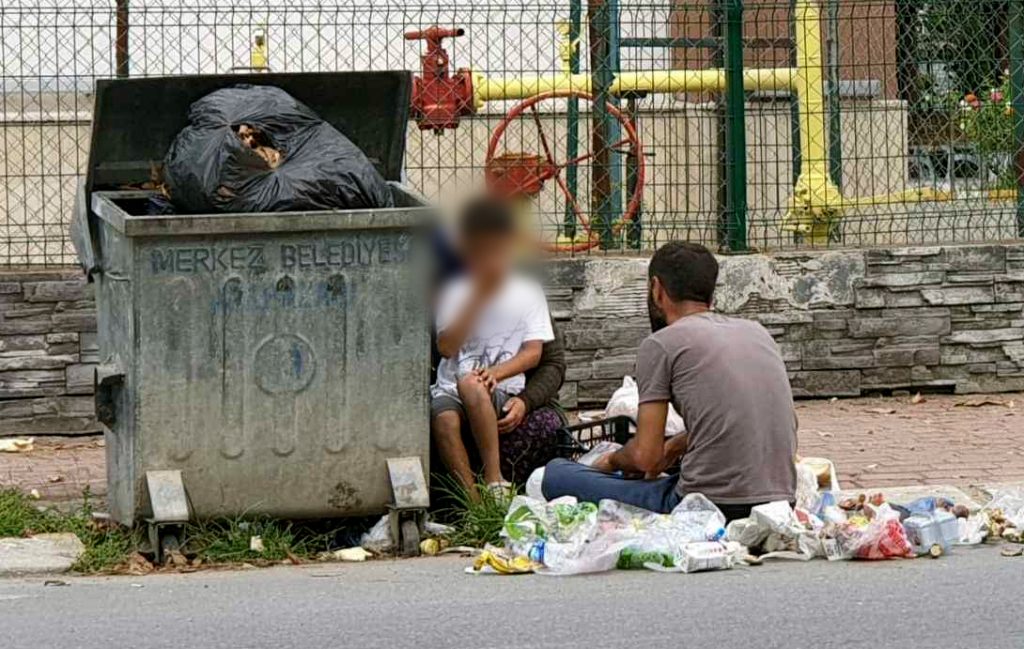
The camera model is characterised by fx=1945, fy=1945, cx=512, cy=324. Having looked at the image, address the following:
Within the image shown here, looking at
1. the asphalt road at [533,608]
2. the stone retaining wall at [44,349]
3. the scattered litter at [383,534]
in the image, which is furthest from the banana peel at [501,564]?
the stone retaining wall at [44,349]

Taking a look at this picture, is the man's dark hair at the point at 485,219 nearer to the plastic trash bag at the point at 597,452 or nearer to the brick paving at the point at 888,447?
the plastic trash bag at the point at 597,452

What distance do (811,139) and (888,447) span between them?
193 cm

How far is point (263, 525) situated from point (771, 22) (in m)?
4.62

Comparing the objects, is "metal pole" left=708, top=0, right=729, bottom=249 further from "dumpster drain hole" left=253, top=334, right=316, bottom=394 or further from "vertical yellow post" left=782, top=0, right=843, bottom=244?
"dumpster drain hole" left=253, top=334, right=316, bottom=394

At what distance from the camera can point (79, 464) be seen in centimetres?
865

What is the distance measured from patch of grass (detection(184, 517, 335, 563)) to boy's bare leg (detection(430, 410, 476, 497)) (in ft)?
2.01

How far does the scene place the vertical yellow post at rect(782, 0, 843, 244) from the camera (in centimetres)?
993

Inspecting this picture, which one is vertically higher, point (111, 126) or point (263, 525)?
point (111, 126)

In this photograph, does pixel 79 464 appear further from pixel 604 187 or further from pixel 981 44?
pixel 981 44

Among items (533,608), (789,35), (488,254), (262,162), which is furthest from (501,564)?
(789,35)

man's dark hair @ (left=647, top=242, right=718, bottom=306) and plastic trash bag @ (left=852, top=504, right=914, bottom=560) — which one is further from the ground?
man's dark hair @ (left=647, top=242, right=718, bottom=306)

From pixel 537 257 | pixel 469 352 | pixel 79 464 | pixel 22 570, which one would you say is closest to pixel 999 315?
pixel 537 257

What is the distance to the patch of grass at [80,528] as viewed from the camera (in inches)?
265

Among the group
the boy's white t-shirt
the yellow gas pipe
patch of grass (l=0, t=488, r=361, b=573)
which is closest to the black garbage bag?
the boy's white t-shirt
